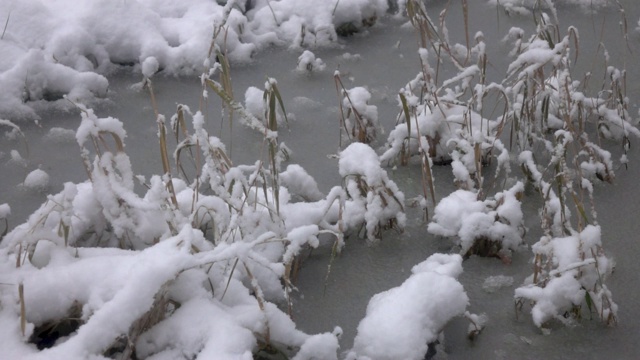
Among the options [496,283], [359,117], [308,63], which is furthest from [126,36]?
[496,283]

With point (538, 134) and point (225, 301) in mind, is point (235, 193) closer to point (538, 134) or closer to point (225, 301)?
point (225, 301)

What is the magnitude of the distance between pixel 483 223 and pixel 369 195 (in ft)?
0.91

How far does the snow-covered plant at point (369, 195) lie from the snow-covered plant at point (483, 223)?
0.34 ft

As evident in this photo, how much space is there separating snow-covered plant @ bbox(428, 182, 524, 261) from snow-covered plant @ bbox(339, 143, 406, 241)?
10 cm

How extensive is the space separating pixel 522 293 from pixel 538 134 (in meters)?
0.73

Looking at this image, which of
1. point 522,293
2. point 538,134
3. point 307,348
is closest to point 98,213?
point 307,348

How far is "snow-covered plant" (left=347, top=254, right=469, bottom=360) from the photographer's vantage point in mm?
1326

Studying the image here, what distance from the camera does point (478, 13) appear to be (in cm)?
272

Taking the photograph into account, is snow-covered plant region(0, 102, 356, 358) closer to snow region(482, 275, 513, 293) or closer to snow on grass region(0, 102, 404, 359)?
snow on grass region(0, 102, 404, 359)

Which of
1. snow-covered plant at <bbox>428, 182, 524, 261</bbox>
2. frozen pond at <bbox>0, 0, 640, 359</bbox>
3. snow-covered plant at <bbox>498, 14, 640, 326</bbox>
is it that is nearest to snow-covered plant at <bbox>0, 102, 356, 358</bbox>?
frozen pond at <bbox>0, 0, 640, 359</bbox>

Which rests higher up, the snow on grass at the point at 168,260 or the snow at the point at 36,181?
the snow on grass at the point at 168,260

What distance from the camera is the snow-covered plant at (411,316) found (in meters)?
1.33

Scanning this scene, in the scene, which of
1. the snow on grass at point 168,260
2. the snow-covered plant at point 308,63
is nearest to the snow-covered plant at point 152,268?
the snow on grass at point 168,260

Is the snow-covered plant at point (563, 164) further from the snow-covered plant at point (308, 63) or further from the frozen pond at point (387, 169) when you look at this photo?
the snow-covered plant at point (308, 63)
